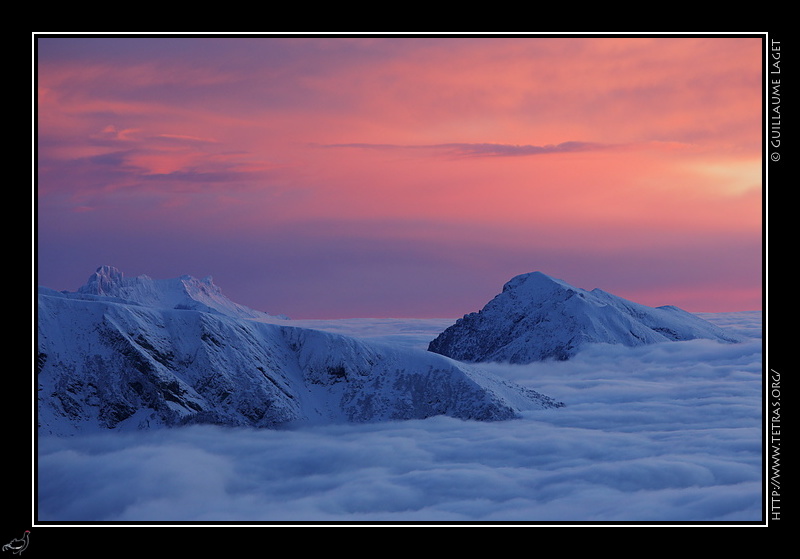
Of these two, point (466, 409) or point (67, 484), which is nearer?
point (67, 484)
